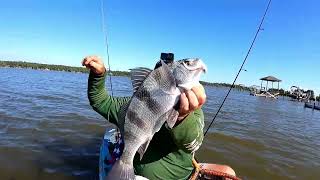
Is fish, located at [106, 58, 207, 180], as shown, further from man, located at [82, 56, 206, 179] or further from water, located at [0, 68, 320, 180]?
water, located at [0, 68, 320, 180]

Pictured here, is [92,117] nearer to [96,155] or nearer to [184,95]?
[96,155]

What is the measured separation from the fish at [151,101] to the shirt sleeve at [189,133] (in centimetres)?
49

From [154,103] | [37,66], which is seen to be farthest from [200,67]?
[37,66]

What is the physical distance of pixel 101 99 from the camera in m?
4.54

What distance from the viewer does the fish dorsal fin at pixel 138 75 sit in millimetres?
2760

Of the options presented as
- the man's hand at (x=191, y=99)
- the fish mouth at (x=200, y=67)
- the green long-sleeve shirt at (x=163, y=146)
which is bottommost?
the green long-sleeve shirt at (x=163, y=146)

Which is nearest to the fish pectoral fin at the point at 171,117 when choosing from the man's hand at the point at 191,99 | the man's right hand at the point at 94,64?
the man's hand at the point at 191,99

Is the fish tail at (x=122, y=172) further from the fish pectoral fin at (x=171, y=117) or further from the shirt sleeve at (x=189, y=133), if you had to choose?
the shirt sleeve at (x=189, y=133)

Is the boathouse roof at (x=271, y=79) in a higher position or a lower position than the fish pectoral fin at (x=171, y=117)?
lower

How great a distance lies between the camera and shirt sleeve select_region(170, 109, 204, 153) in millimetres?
3281

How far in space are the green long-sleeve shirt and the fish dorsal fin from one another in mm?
780

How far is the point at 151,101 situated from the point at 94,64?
5.14ft

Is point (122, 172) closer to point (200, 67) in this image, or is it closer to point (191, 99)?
point (191, 99)

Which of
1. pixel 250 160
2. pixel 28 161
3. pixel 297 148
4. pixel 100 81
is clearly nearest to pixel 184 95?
pixel 100 81
